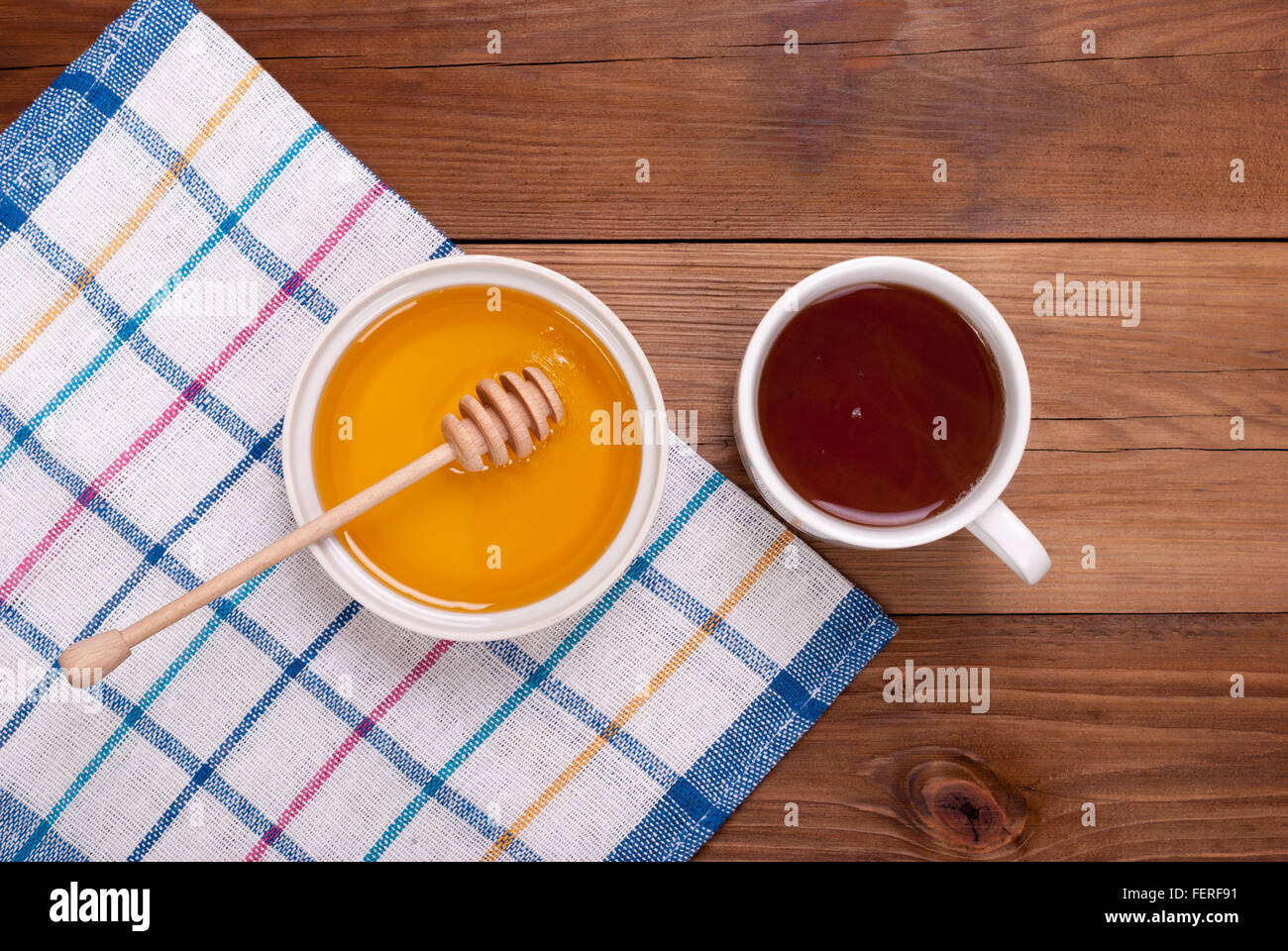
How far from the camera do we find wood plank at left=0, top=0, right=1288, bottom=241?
2.95 ft

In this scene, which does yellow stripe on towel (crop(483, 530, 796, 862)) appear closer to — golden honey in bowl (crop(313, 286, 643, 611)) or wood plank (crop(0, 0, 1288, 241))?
golden honey in bowl (crop(313, 286, 643, 611))

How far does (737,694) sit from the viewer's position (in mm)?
907

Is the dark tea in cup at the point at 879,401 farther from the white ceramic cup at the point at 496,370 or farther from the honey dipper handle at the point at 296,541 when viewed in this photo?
the honey dipper handle at the point at 296,541

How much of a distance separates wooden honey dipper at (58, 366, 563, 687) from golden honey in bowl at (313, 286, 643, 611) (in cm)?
4

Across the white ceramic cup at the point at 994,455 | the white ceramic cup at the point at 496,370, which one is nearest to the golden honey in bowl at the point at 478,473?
the white ceramic cup at the point at 496,370

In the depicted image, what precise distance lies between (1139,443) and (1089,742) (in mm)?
319

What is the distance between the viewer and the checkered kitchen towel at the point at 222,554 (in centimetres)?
88

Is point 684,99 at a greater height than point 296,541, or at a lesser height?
greater

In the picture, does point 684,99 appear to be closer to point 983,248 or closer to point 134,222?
point 983,248

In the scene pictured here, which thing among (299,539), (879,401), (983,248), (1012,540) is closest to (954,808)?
(1012,540)

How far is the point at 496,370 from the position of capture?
82 centimetres

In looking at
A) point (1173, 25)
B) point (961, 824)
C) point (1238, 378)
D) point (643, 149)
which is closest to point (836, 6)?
point (643, 149)

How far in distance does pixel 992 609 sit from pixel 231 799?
2.61 ft

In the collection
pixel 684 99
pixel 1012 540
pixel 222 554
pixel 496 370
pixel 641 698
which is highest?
pixel 684 99
